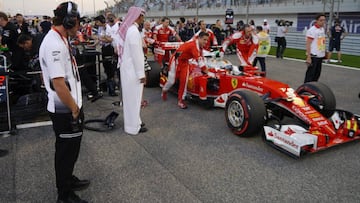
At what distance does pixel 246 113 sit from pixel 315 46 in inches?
141

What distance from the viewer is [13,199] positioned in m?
3.19

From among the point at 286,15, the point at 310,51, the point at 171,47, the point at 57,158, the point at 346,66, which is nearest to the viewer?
the point at 57,158

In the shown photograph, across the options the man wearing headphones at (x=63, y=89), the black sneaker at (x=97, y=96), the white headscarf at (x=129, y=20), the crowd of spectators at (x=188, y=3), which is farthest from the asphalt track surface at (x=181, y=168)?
the crowd of spectators at (x=188, y=3)

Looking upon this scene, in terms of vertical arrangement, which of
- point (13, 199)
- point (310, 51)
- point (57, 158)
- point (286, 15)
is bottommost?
point (13, 199)

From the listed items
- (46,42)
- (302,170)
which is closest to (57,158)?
(46,42)

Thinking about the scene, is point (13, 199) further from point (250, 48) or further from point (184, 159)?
point (250, 48)

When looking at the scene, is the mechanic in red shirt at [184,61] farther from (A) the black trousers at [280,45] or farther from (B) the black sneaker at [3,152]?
(A) the black trousers at [280,45]

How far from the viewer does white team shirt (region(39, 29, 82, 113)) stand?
263cm

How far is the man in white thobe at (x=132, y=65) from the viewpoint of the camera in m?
4.70

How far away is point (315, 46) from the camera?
23.5ft

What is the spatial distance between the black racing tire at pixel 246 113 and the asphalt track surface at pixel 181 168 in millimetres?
162

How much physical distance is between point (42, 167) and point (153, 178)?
1.37 metres

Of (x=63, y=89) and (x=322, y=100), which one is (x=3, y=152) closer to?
(x=63, y=89)

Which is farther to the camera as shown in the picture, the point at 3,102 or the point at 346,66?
the point at 346,66
